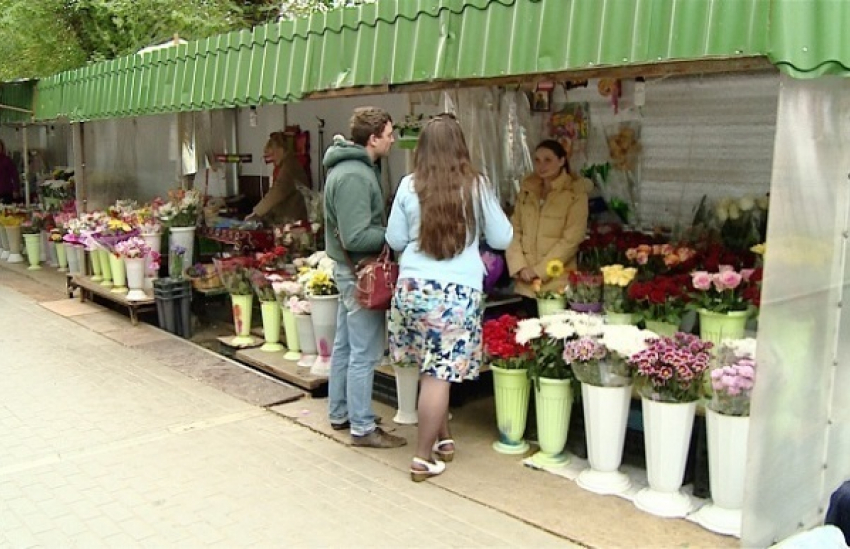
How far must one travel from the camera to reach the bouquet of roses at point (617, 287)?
4820 millimetres

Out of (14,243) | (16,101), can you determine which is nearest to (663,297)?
(16,101)

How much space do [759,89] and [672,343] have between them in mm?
2518

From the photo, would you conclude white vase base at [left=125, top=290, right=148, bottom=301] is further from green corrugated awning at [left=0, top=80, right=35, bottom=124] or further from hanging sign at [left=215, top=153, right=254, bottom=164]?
green corrugated awning at [left=0, top=80, right=35, bottom=124]

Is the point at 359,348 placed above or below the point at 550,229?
below

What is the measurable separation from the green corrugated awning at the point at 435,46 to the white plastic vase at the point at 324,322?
1.47 metres

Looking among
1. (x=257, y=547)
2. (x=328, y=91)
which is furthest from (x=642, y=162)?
(x=257, y=547)

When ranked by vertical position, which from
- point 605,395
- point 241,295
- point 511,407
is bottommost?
point 511,407

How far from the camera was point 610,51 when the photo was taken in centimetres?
354

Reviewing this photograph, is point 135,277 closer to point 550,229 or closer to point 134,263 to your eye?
point 134,263

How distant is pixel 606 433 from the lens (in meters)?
3.98

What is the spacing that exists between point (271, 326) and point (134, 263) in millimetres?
2271

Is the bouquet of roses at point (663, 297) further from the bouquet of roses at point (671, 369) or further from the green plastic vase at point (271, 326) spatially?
the green plastic vase at point (271, 326)

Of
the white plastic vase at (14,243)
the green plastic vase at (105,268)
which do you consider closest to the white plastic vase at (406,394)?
the green plastic vase at (105,268)

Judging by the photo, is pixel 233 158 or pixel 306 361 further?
pixel 233 158
